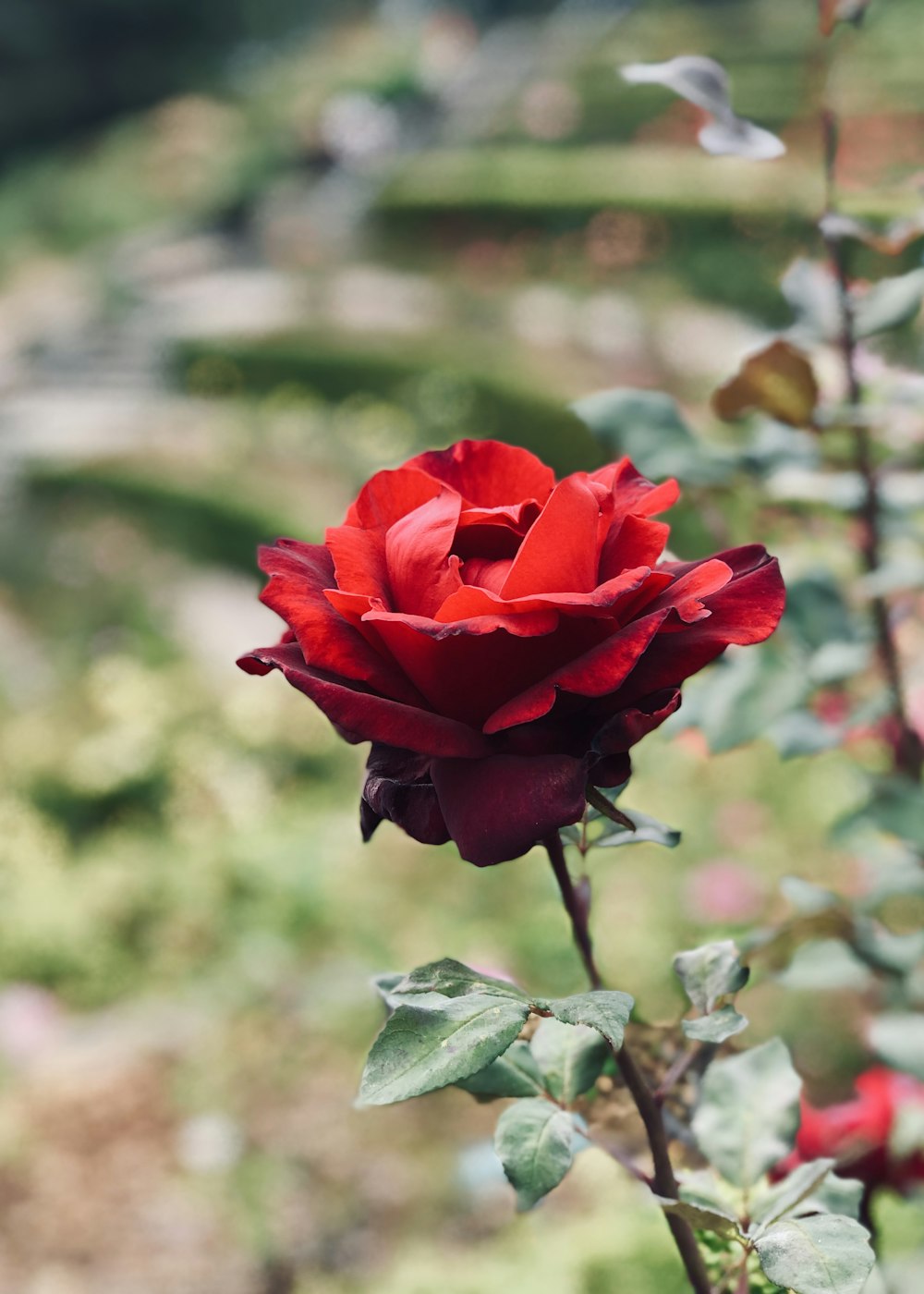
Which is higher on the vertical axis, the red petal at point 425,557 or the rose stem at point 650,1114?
the red petal at point 425,557

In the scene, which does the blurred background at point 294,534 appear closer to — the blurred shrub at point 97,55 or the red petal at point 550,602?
the blurred shrub at point 97,55

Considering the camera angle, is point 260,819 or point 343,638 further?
point 260,819

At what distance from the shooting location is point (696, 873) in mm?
2447

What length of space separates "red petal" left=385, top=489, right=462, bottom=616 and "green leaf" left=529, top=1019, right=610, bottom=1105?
0.21 m

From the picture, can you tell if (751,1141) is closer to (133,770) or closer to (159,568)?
(133,770)

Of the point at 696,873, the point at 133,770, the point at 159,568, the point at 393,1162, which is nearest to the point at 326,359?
the point at 159,568

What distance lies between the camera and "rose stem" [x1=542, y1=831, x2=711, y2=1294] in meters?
0.46

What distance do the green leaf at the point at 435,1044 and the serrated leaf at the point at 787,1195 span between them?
0.15 metres

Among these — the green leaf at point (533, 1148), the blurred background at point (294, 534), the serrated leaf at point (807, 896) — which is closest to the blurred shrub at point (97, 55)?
the blurred background at point (294, 534)

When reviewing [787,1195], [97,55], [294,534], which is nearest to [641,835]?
[787,1195]

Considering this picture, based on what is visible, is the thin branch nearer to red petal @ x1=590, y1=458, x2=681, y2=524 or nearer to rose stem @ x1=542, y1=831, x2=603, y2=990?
rose stem @ x1=542, y1=831, x2=603, y2=990

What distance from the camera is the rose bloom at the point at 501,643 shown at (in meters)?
0.38

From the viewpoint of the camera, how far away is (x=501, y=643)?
40 centimetres

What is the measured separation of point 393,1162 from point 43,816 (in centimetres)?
181
